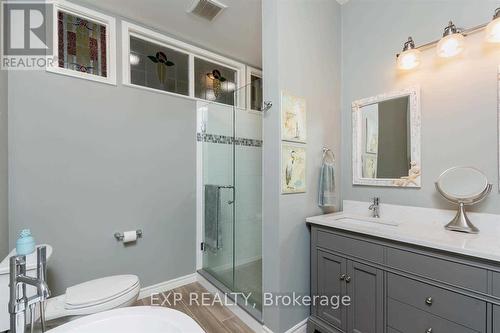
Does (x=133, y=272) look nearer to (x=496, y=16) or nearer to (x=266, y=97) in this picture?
(x=266, y=97)

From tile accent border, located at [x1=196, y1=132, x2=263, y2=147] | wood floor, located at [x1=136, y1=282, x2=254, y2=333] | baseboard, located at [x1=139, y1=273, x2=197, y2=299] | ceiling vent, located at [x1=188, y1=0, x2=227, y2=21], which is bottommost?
wood floor, located at [x1=136, y1=282, x2=254, y2=333]

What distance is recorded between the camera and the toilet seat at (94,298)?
140 centimetres

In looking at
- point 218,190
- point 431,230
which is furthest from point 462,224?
point 218,190

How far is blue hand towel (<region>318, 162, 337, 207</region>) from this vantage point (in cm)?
184

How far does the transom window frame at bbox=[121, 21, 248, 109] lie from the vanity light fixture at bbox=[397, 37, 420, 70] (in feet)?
4.57

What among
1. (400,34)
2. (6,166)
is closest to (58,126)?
(6,166)

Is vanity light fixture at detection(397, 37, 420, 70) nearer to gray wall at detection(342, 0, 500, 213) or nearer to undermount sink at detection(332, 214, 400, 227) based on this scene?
gray wall at detection(342, 0, 500, 213)

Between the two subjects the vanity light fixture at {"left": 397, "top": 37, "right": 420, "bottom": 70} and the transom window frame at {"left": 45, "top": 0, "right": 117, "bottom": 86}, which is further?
the transom window frame at {"left": 45, "top": 0, "right": 117, "bottom": 86}

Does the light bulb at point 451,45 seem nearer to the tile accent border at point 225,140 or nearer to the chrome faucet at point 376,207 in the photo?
the chrome faucet at point 376,207

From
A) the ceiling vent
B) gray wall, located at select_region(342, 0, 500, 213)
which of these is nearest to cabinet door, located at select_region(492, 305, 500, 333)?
gray wall, located at select_region(342, 0, 500, 213)

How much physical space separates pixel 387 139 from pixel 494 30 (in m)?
0.81

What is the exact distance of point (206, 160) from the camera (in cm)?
264

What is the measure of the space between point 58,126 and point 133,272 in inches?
56.2

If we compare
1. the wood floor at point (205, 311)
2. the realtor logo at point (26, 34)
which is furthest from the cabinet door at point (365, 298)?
the realtor logo at point (26, 34)
